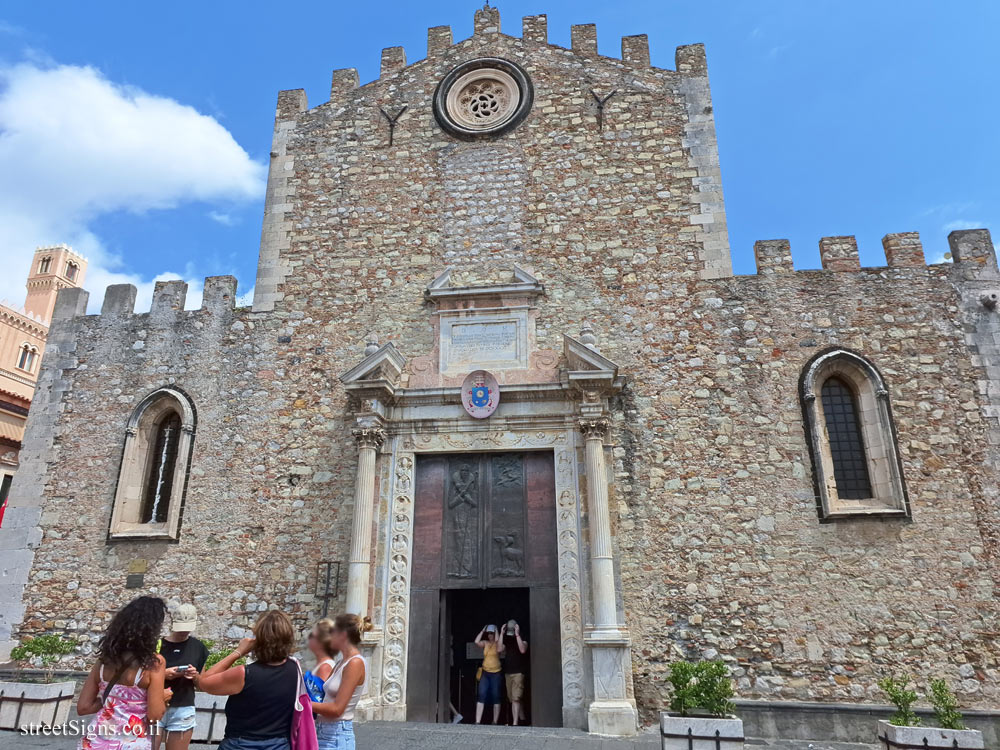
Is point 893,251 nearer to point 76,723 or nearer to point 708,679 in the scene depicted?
point 708,679

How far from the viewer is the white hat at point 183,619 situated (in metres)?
4.66

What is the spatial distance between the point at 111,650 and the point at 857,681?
802 centimetres

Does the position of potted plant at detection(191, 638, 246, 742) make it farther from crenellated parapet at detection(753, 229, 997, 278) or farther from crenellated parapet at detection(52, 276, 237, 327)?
crenellated parapet at detection(753, 229, 997, 278)

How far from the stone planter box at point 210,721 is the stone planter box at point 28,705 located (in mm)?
1768

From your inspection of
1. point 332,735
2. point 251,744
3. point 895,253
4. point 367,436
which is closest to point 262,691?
point 251,744

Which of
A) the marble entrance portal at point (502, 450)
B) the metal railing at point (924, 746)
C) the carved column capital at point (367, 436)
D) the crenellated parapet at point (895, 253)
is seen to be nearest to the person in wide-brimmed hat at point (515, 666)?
the marble entrance portal at point (502, 450)

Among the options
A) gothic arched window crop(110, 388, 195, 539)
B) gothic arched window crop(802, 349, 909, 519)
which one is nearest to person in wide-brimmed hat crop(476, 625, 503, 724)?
gothic arched window crop(802, 349, 909, 519)

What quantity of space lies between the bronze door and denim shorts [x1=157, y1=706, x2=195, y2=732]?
473cm

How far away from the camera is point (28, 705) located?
297 inches

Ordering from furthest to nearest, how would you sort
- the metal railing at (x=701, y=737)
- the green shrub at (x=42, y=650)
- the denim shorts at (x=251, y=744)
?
the green shrub at (x=42, y=650)
the metal railing at (x=701, y=737)
the denim shorts at (x=251, y=744)

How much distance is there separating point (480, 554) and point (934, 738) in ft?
17.3

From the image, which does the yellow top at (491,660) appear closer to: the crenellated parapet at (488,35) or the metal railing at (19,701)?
the metal railing at (19,701)

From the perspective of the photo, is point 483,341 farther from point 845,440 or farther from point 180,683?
point 180,683

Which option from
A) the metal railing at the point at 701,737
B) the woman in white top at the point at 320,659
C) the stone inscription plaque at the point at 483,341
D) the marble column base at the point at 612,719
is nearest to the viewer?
the woman in white top at the point at 320,659
